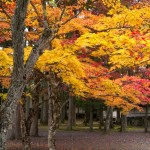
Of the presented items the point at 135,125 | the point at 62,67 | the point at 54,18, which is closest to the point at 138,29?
the point at 62,67

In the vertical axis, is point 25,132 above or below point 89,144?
above

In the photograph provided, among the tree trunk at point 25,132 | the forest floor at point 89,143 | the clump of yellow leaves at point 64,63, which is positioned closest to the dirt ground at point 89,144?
the forest floor at point 89,143

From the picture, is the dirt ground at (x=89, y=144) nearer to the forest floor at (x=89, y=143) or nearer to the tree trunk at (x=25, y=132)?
the forest floor at (x=89, y=143)

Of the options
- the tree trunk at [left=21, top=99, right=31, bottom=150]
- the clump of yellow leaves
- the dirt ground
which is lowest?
the dirt ground

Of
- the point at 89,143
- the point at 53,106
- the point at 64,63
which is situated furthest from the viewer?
the point at 89,143

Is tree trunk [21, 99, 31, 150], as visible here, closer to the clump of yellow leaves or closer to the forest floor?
the clump of yellow leaves

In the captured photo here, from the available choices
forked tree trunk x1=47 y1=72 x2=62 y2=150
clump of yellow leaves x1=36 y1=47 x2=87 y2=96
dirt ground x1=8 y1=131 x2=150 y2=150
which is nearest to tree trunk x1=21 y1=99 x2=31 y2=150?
forked tree trunk x1=47 y1=72 x2=62 y2=150

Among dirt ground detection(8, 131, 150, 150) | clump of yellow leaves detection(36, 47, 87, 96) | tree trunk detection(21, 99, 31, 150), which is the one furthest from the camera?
dirt ground detection(8, 131, 150, 150)

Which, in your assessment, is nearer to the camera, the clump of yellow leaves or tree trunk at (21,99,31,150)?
the clump of yellow leaves

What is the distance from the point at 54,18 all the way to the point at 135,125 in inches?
1380

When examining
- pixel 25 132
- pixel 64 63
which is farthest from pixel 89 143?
pixel 64 63

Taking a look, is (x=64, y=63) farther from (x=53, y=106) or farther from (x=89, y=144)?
(x=89, y=144)

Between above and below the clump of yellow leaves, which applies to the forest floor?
below

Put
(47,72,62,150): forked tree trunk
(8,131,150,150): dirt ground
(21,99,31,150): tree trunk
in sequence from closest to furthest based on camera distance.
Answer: (21,99,31,150): tree trunk → (47,72,62,150): forked tree trunk → (8,131,150,150): dirt ground
